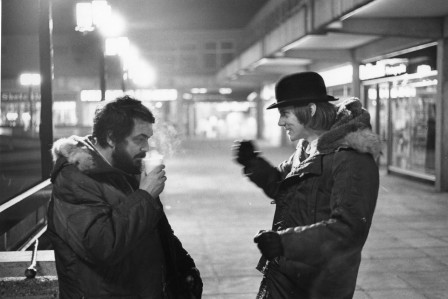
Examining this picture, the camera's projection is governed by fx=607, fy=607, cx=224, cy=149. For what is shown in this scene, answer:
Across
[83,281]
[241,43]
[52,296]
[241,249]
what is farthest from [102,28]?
[241,43]

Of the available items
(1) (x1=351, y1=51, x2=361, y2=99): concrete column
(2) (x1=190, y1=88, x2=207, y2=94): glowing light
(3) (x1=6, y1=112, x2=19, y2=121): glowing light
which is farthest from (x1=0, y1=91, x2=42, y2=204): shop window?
(2) (x1=190, y1=88, x2=207, y2=94): glowing light

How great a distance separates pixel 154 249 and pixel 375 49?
14.6m

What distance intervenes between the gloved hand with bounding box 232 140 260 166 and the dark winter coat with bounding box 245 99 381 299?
46 cm

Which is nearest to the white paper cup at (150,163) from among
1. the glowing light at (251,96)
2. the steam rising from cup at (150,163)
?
the steam rising from cup at (150,163)

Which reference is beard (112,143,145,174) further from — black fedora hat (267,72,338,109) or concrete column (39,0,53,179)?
concrete column (39,0,53,179)

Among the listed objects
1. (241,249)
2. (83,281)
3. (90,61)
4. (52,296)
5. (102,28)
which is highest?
(90,61)

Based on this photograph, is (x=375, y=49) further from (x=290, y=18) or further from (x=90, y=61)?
(x=90, y=61)

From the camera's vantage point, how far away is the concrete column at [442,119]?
12.5 m

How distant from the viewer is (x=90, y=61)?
47.1 metres

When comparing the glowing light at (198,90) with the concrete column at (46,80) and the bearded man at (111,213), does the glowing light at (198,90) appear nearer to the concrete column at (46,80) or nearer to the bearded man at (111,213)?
the concrete column at (46,80)

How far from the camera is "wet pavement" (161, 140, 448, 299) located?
584cm

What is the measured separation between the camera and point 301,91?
2.78m

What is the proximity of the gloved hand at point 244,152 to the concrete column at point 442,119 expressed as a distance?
1038cm

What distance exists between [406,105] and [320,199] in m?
13.3
